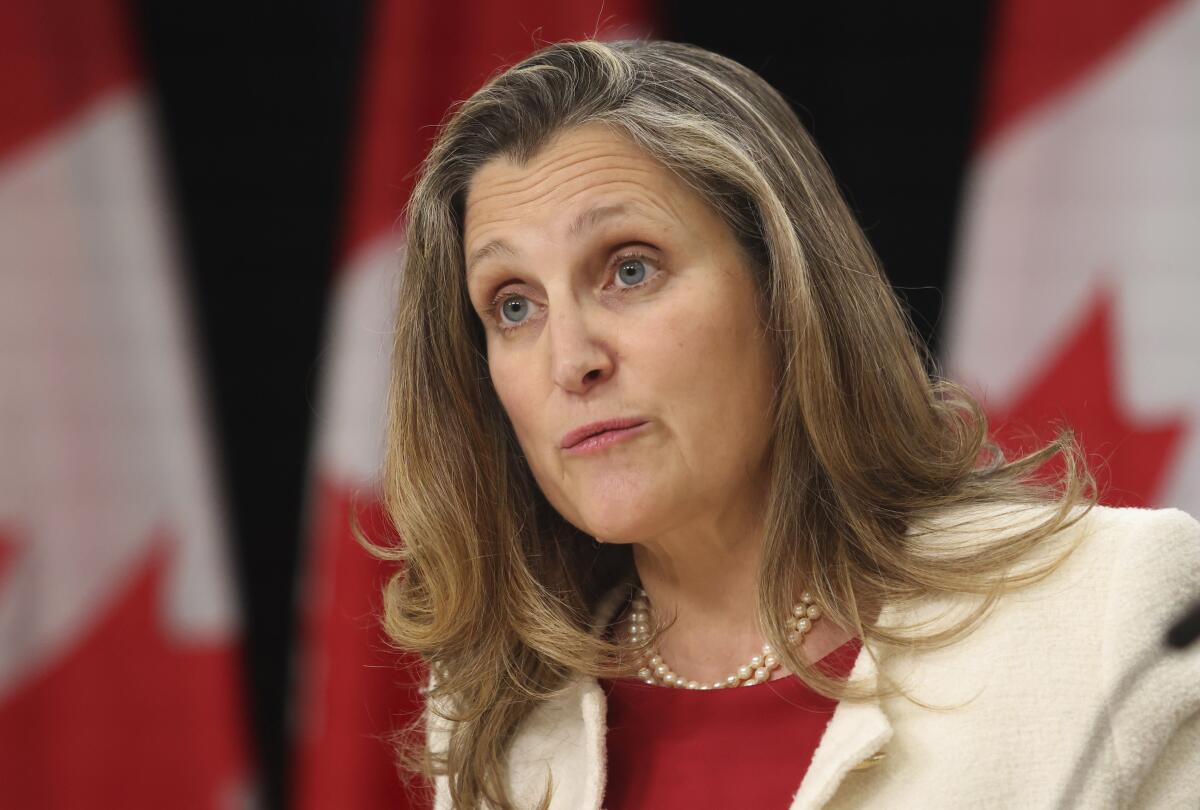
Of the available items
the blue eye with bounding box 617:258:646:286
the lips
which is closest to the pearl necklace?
the lips

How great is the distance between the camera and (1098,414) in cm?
270

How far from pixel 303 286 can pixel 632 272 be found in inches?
75.3

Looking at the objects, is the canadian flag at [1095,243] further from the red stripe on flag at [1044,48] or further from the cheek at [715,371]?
the cheek at [715,371]

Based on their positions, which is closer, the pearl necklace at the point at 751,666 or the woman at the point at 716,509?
the woman at the point at 716,509

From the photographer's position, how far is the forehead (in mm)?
1591

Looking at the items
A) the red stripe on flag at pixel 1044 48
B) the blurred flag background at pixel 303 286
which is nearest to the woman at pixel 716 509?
the blurred flag background at pixel 303 286

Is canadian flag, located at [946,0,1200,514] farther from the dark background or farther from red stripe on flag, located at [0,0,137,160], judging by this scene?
red stripe on flag, located at [0,0,137,160]

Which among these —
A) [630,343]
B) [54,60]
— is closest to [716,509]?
[630,343]

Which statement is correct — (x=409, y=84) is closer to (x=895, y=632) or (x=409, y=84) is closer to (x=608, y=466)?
(x=608, y=466)

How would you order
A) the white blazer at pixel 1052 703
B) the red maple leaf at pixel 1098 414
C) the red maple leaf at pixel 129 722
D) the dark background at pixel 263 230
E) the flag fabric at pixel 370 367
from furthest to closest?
1. the dark background at pixel 263 230
2. the red maple leaf at pixel 129 722
3. the flag fabric at pixel 370 367
4. the red maple leaf at pixel 1098 414
5. the white blazer at pixel 1052 703

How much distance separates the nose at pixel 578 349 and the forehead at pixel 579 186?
0.10 metres

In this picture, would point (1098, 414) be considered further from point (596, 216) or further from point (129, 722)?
point (129, 722)

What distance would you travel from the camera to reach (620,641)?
1.78m

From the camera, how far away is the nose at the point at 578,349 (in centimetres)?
154
